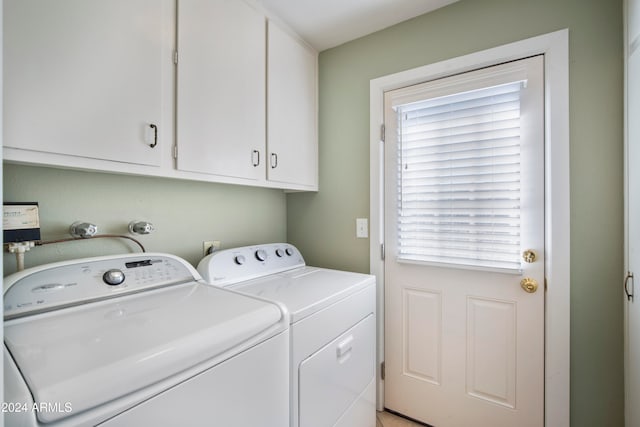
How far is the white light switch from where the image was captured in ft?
6.15

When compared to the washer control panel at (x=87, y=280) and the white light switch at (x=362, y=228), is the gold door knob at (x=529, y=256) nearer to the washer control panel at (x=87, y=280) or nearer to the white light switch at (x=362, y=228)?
the white light switch at (x=362, y=228)

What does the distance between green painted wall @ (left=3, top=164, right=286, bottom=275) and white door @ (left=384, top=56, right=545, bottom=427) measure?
3.08 ft

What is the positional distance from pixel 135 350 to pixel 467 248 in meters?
1.54

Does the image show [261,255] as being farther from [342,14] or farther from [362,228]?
[342,14]

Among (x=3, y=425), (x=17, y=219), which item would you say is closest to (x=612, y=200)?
(x=3, y=425)

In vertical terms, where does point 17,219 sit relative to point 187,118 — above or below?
below

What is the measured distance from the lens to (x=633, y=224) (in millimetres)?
1152

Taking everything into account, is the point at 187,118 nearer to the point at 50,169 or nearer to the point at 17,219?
the point at 50,169

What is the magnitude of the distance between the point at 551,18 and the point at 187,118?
1.73m

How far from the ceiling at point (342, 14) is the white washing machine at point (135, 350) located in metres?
1.52

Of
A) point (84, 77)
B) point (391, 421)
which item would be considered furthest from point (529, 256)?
point (84, 77)

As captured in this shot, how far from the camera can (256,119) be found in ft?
5.14

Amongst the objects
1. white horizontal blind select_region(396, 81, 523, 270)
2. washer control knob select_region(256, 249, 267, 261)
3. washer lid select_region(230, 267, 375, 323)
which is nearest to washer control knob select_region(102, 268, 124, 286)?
washer lid select_region(230, 267, 375, 323)

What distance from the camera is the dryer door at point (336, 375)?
113 centimetres
